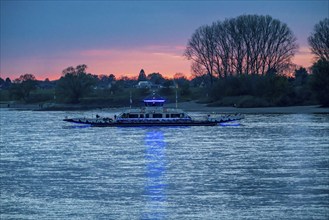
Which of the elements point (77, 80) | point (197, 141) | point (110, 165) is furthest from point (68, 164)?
point (77, 80)

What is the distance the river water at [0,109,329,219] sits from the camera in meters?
30.8

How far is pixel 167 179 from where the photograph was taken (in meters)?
39.2

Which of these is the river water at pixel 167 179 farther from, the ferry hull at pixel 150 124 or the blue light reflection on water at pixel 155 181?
the ferry hull at pixel 150 124

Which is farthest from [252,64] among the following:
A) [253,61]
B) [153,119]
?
[153,119]

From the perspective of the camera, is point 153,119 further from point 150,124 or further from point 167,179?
point 167,179

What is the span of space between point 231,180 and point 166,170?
6.17m

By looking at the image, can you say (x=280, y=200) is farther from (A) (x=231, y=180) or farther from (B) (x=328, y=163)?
(B) (x=328, y=163)

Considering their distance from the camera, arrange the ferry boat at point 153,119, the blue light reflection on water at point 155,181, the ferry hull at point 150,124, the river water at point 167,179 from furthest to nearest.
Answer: the ferry boat at point 153,119 → the ferry hull at point 150,124 → the river water at point 167,179 → the blue light reflection on water at point 155,181

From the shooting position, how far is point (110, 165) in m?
46.1

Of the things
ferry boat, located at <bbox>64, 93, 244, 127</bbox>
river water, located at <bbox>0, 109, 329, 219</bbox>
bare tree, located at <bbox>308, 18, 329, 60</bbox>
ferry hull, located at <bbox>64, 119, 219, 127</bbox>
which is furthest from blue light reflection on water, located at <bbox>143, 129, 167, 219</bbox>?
bare tree, located at <bbox>308, 18, 329, 60</bbox>

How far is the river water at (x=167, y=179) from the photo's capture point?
30750mm

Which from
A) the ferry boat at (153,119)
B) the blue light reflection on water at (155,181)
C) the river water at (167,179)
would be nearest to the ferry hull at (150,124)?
the ferry boat at (153,119)

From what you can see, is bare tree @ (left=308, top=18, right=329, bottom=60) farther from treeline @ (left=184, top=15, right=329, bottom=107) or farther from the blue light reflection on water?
the blue light reflection on water

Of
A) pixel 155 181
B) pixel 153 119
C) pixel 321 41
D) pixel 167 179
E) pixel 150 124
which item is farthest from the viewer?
pixel 321 41
